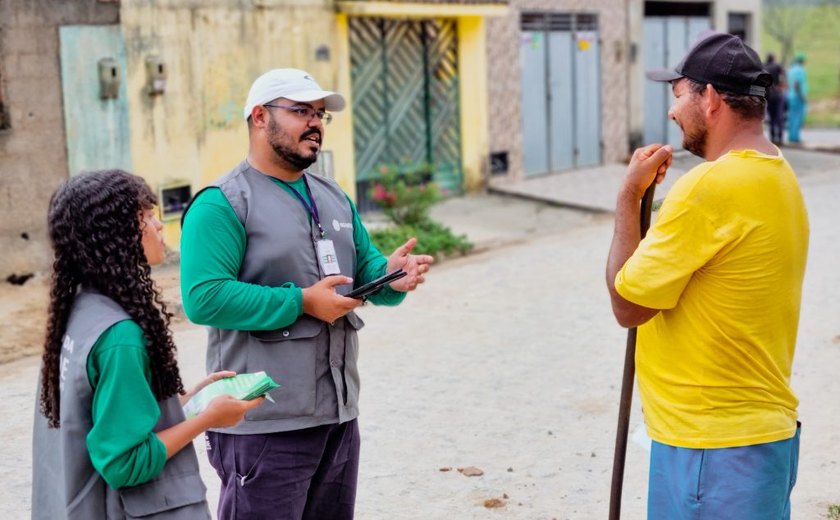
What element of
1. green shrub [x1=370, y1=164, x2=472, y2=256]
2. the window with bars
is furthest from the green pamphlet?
the window with bars

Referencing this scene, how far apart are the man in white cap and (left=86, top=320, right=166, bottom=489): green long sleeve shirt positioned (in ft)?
1.88

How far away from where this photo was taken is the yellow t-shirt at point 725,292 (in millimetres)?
2826

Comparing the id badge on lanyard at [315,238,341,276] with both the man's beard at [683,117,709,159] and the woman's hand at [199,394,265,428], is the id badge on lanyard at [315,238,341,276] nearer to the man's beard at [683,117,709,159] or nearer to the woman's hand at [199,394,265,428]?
the woman's hand at [199,394,265,428]

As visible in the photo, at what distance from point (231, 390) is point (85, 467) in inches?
15.3

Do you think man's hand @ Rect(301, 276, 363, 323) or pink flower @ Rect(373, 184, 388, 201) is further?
pink flower @ Rect(373, 184, 388, 201)

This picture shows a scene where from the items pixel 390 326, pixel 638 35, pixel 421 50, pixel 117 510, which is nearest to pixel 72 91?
pixel 390 326

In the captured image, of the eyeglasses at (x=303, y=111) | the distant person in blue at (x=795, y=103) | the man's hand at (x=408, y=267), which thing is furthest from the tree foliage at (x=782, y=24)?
the eyeglasses at (x=303, y=111)

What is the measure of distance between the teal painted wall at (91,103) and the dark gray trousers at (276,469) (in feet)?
22.0

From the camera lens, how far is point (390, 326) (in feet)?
27.5

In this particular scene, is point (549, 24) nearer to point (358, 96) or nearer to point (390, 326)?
point (358, 96)

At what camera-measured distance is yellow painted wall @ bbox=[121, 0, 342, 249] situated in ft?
33.2

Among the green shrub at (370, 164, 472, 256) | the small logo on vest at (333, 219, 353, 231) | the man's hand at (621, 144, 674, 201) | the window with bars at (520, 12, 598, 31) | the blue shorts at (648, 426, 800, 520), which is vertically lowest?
the green shrub at (370, 164, 472, 256)

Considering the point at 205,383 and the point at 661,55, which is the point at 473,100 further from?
the point at 205,383

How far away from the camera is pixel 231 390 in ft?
9.33
